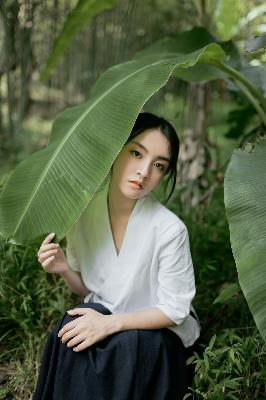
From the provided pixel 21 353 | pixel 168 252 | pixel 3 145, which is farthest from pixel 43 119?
pixel 168 252

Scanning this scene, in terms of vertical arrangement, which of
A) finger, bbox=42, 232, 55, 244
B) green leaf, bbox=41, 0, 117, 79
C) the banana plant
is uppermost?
green leaf, bbox=41, 0, 117, 79

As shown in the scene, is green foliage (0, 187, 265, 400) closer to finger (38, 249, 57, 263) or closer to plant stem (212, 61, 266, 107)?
finger (38, 249, 57, 263)

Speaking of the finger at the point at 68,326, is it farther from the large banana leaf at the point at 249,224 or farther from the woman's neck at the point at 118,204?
the large banana leaf at the point at 249,224

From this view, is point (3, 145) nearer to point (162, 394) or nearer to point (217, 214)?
point (217, 214)

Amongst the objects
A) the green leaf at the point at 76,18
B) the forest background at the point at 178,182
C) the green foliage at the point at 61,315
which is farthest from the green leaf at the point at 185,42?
the green foliage at the point at 61,315

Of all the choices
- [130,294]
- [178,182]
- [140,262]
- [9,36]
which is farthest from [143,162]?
[178,182]

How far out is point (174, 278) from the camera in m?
1.54

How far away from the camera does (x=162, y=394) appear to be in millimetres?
1534

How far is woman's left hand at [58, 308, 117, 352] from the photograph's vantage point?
58.2 inches

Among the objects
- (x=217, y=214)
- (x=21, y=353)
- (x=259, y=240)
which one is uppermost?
(x=259, y=240)

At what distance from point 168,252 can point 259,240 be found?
0.29 meters

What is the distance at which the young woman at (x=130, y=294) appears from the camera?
149cm

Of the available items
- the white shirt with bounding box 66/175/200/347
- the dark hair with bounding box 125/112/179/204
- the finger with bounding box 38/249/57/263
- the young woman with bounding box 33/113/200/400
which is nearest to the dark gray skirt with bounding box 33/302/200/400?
the young woman with bounding box 33/113/200/400

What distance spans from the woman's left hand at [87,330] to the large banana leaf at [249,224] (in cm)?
41
